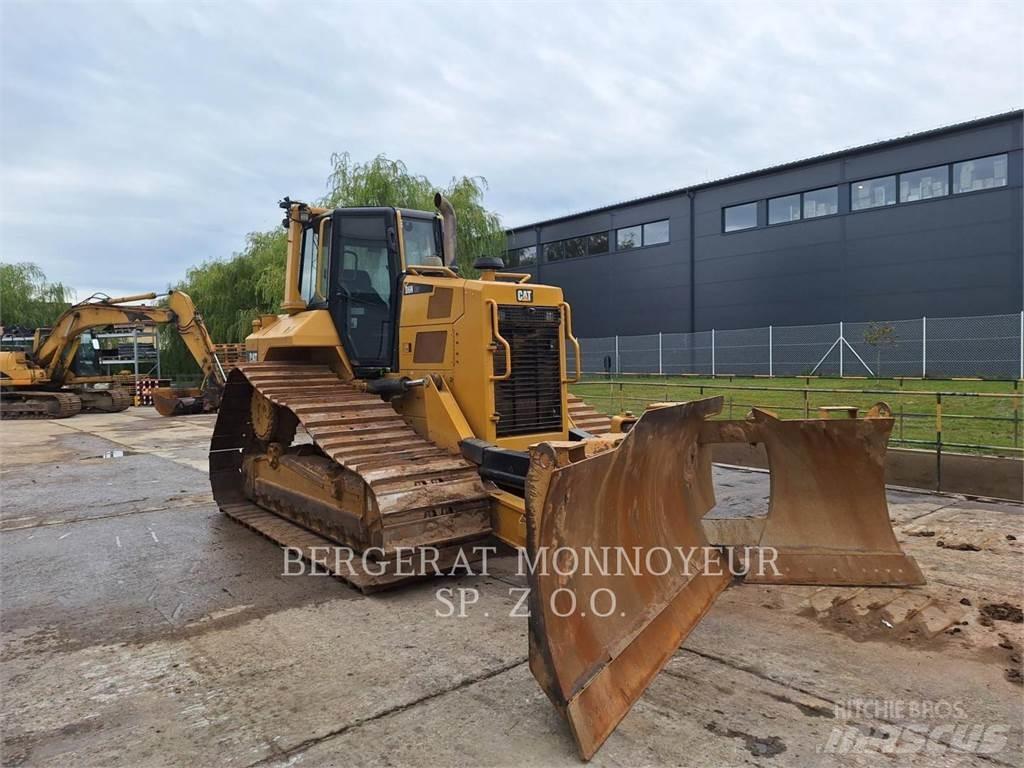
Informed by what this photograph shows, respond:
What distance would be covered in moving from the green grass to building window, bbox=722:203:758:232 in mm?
8265

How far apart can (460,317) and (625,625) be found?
2953 mm

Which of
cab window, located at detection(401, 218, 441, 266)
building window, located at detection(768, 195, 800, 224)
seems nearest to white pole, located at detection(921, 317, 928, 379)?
building window, located at detection(768, 195, 800, 224)

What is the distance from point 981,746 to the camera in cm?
289

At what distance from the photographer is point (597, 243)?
32.5 m

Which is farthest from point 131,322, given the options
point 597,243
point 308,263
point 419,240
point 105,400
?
A: point 597,243

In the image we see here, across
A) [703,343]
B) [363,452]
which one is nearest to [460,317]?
[363,452]

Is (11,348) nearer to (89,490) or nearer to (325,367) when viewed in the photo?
(89,490)

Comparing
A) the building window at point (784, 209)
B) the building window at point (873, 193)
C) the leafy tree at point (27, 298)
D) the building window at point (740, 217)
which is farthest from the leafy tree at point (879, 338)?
the leafy tree at point (27, 298)

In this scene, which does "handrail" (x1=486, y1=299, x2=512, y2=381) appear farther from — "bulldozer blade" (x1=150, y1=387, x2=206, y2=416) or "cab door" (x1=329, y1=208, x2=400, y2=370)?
"bulldozer blade" (x1=150, y1=387, x2=206, y2=416)

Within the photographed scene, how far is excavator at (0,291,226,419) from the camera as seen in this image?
67.6 feet

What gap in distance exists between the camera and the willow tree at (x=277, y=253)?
22.1m

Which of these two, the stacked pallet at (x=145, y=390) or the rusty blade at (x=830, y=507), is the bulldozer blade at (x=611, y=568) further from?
the stacked pallet at (x=145, y=390)

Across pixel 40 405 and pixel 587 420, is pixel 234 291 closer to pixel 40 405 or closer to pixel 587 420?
pixel 40 405

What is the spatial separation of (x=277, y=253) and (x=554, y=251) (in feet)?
45.6
